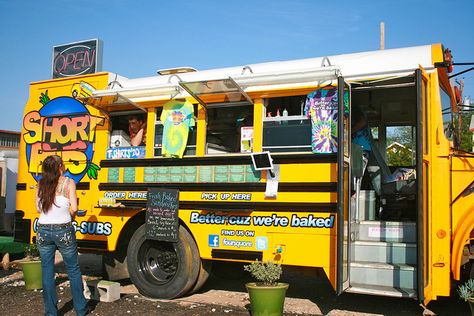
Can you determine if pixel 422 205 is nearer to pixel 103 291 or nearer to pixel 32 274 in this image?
pixel 103 291

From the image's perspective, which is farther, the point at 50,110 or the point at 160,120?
the point at 50,110

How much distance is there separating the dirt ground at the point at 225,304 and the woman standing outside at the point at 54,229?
1.90 feet

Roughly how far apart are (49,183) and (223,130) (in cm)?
216

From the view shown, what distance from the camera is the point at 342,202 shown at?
5.07 metres

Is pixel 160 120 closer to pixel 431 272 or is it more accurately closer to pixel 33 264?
pixel 33 264

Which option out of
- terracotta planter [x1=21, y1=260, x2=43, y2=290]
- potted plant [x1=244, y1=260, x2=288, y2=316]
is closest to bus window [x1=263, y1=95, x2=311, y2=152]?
potted plant [x1=244, y1=260, x2=288, y2=316]

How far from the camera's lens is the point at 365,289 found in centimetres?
512

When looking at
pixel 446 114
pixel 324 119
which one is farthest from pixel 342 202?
pixel 446 114

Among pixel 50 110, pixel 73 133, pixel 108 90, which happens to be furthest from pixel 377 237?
pixel 50 110

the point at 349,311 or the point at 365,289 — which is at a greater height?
the point at 365,289

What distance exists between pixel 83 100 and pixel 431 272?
A: 15.7ft

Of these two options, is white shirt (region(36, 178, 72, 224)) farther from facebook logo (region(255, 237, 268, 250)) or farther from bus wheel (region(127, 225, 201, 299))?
facebook logo (region(255, 237, 268, 250))

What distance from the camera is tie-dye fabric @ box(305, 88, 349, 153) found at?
544cm

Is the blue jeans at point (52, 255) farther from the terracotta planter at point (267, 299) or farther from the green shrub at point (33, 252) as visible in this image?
the green shrub at point (33, 252)
